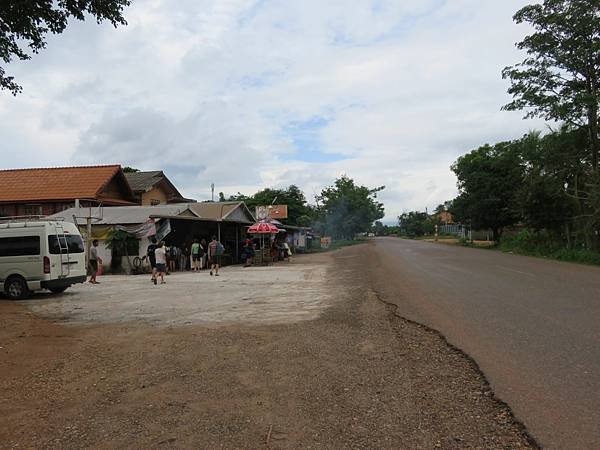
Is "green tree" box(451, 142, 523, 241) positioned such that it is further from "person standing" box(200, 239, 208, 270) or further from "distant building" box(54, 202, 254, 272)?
"person standing" box(200, 239, 208, 270)

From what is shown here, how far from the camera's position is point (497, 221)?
45000 mm

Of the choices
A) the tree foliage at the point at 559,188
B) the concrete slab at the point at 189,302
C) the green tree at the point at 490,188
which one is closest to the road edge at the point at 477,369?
the concrete slab at the point at 189,302

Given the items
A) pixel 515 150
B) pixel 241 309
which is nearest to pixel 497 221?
pixel 515 150

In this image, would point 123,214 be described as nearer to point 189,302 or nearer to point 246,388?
point 189,302

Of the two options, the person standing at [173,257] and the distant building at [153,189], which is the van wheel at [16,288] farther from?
the distant building at [153,189]

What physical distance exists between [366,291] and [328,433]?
9699mm

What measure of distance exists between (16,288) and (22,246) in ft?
3.90

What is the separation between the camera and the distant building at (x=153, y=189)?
36812mm

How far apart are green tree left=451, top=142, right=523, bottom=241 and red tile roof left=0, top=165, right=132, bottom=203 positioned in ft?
101

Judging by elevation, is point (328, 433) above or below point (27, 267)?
below

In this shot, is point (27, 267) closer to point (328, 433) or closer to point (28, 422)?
point (28, 422)

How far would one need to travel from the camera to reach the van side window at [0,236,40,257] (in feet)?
45.0

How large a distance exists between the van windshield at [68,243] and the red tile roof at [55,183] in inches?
592

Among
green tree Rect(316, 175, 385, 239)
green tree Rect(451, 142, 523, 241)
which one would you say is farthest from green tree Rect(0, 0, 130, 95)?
green tree Rect(316, 175, 385, 239)
